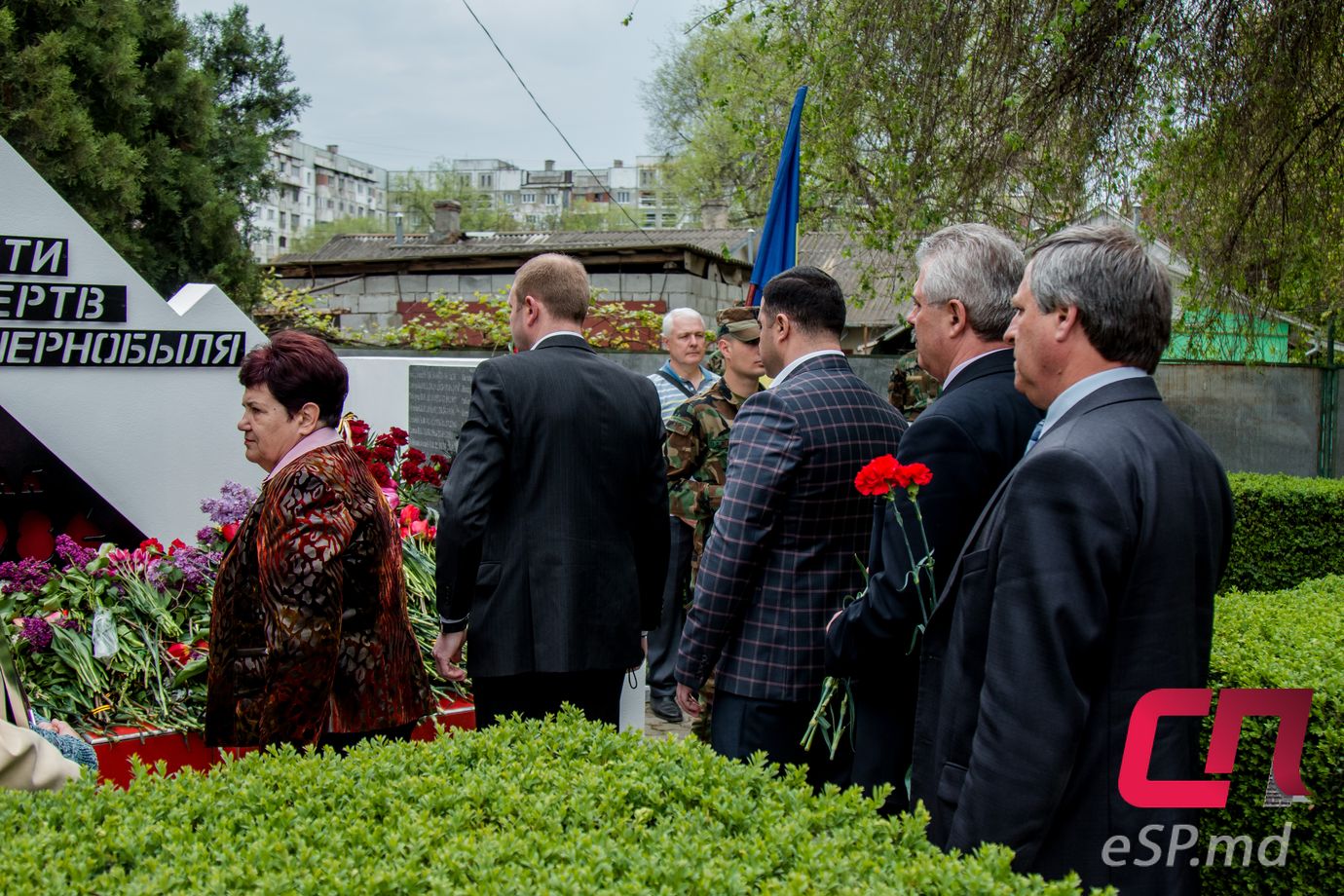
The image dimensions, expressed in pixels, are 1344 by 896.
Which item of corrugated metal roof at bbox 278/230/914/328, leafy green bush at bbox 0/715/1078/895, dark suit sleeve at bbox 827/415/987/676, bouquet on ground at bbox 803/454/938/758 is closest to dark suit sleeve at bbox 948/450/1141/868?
leafy green bush at bbox 0/715/1078/895

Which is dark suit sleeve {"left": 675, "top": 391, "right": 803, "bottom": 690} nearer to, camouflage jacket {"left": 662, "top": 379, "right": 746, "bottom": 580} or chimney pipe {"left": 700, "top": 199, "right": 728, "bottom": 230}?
camouflage jacket {"left": 662, "top": 379, "right": 746, "bottom": 580}


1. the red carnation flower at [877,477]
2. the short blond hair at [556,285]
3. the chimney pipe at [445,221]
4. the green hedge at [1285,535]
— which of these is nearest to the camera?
the red carnation flower at [877,477]

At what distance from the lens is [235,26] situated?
17641 millimetres

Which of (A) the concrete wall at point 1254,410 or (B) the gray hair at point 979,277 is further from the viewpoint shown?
(A) the concrete wall at point 1254,410

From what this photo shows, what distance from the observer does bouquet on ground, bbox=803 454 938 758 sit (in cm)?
251

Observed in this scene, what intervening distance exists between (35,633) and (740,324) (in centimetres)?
324

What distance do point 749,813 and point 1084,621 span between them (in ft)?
2.25

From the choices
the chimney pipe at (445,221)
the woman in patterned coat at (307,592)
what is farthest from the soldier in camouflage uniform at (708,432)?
the chimney pipe at (445,221)

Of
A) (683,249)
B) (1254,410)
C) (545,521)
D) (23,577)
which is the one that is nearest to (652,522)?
(545,521)

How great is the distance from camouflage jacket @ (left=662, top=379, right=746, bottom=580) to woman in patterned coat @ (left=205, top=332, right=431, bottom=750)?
2421mm

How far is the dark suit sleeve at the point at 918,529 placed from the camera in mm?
2664

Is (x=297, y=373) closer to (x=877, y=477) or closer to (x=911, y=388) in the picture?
(x=877, y=477)

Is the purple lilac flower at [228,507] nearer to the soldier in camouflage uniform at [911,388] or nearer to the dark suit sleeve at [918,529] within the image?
the dark suit sleeve at [918,529]

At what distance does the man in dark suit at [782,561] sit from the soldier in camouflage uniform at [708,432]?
7.60 ft
